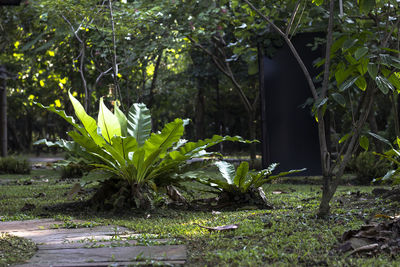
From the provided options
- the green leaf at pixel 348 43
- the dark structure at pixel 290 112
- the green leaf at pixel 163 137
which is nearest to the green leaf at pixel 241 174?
the green leaf at pixel 163 137

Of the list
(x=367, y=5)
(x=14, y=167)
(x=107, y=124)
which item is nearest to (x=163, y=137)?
(x=107, y=124)

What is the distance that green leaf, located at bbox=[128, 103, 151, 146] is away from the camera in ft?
14.2

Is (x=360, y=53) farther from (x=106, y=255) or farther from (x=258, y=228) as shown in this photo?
(x=106, y=255)

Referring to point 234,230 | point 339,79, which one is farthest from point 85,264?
point 339,79

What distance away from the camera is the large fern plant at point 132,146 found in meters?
3.93

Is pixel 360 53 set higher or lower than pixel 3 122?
higher

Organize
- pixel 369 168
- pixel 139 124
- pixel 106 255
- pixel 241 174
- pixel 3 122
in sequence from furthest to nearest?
pixel 3 122
pixel 369 168
pixel 139 124
pixel 241 174
pixel 106 255

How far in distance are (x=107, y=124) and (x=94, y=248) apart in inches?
70.6

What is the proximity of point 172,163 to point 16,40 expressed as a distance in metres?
9.42

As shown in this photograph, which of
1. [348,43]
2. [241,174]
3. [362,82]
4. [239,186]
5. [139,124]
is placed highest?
[348,43]

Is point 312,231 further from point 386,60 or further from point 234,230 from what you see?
point 386,60

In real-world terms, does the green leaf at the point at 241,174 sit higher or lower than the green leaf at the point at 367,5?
lower

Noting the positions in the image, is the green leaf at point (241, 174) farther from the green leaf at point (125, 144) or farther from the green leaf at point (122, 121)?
the green leaf at point (122, 121)

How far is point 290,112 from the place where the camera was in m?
7.38
